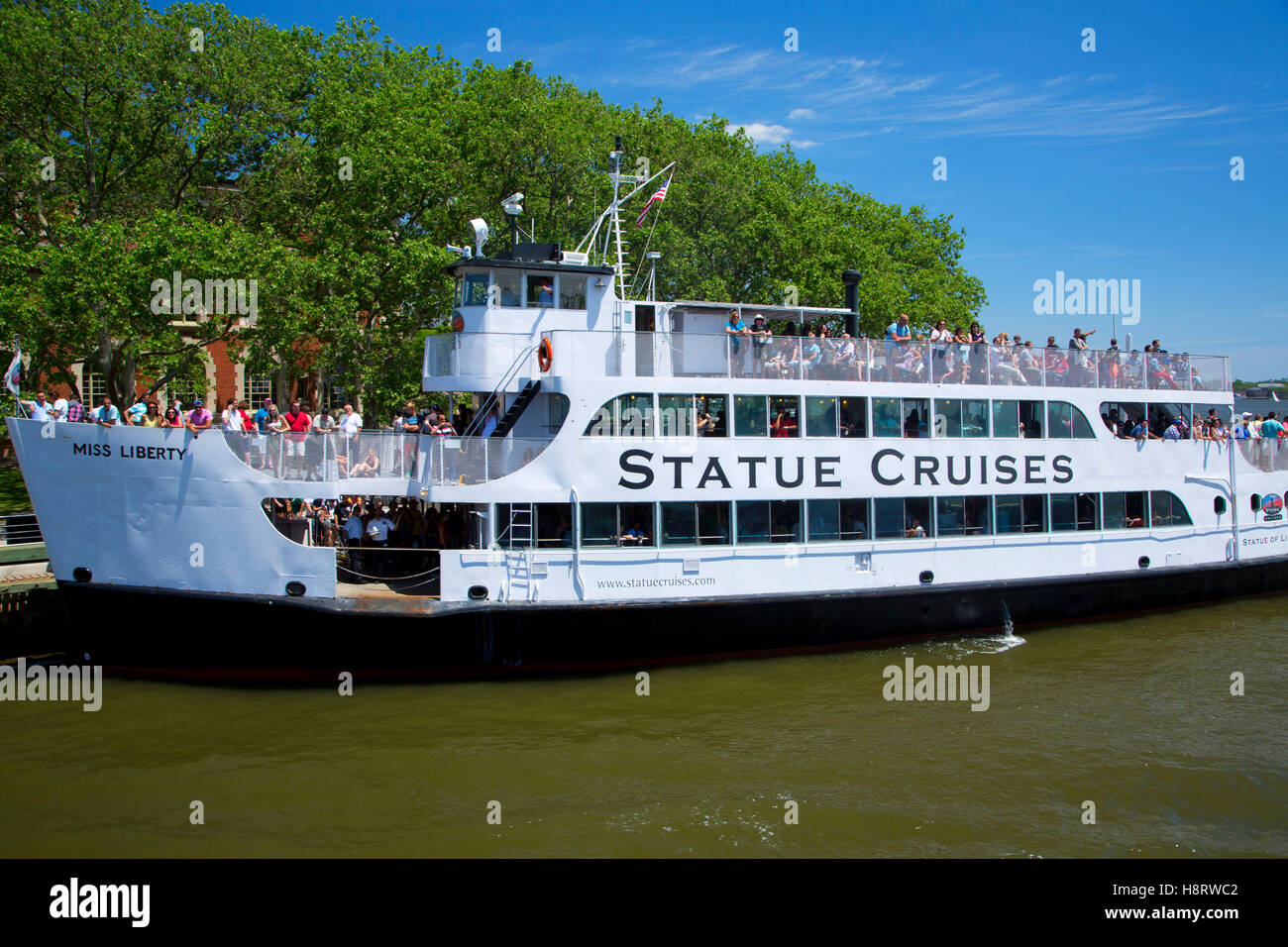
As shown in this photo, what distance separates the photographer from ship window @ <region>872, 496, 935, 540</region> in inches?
642

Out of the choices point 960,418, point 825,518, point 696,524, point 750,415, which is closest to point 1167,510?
point 960,418

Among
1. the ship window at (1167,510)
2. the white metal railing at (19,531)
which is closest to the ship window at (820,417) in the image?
the ship window at (1167,510)

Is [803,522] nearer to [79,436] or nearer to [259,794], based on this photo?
[259,794]

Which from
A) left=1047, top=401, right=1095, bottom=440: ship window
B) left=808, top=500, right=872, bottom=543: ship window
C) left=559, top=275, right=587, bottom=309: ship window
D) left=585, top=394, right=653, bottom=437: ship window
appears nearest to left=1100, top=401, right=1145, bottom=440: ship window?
left=1047, top=401, right=1095, bottom=440: ship window

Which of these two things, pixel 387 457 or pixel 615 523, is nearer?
pixel 387 457

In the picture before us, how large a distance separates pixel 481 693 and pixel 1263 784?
9.91 m

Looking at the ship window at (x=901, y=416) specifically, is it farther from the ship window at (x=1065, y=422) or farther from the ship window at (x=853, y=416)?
the ship window at (x=1065, y=422)

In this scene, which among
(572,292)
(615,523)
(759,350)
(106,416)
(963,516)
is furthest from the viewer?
(963,516)

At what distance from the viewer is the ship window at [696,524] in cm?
1513

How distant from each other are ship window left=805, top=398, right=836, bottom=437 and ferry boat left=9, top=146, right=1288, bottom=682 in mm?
47

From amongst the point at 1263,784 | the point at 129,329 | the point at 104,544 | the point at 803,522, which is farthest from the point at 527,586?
the point at 129,329

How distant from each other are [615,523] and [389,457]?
358cm

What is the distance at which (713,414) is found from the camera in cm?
1564

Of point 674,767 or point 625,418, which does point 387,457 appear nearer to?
point 625,418
